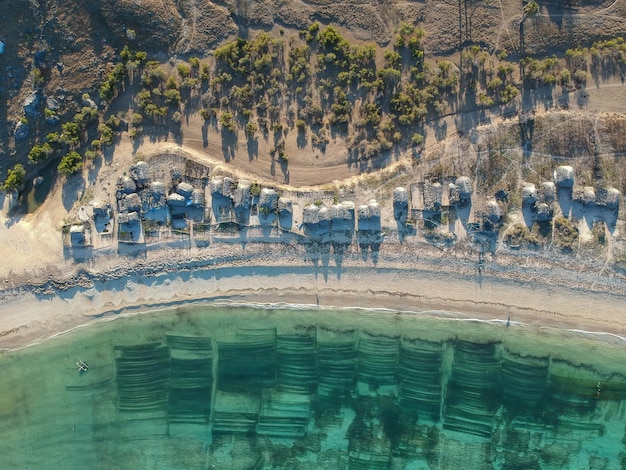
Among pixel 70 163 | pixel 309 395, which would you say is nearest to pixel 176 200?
pixel 70 163

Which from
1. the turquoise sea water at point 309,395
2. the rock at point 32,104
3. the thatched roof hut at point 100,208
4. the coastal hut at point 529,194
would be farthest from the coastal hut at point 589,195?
the rock at point 32,104

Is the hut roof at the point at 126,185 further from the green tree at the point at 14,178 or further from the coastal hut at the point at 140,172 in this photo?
the green tree at the point at 14,178

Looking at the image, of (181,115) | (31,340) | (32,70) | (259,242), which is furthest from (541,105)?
(31,340)

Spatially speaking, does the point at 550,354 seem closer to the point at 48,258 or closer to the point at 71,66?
the point at 48,258

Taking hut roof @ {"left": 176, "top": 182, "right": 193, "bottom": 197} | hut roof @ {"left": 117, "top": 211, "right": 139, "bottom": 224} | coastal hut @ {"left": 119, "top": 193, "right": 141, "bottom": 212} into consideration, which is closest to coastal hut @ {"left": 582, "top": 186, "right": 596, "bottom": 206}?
hut roof @ {"left": 176, "top": 182, "right": 193, "bottom": 197}

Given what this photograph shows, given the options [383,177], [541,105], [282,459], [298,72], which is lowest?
[282,459]
